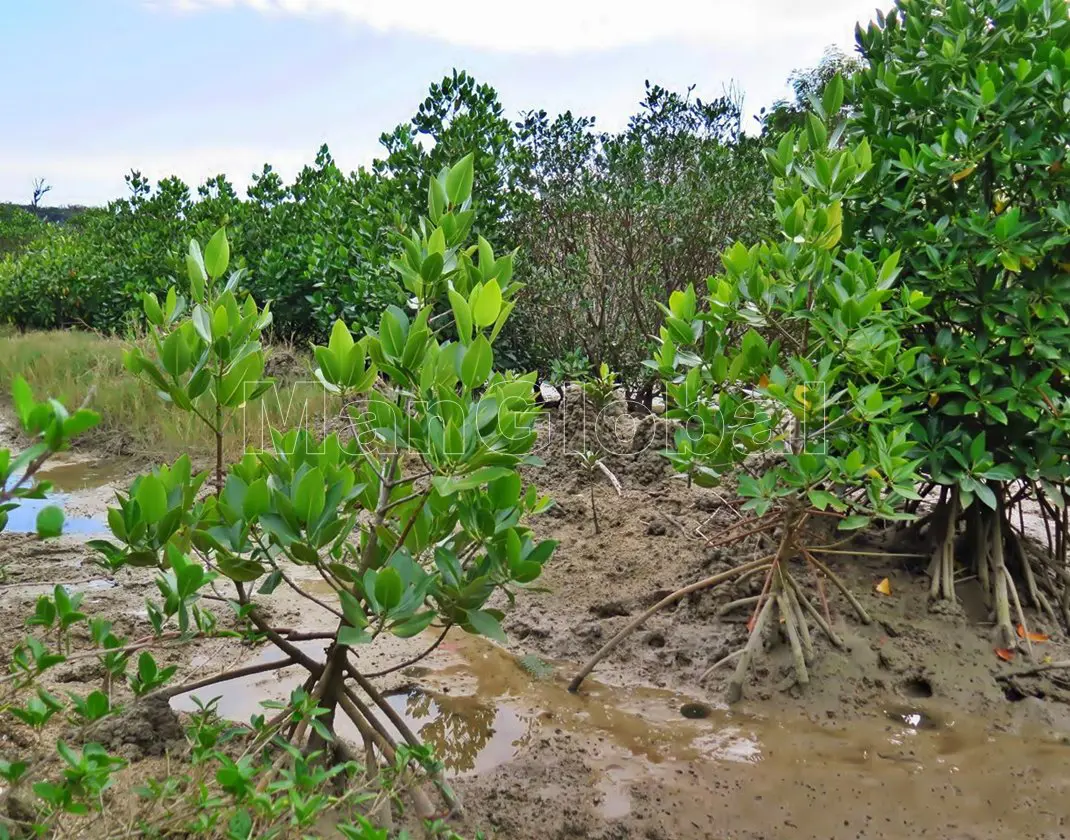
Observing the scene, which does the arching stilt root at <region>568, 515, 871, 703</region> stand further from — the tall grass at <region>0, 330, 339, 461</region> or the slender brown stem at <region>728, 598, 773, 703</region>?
the tall grass at <region>0, 330, 339, 461</region>

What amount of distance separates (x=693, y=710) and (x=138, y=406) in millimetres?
6561

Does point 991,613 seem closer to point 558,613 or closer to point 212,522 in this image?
point 558,613

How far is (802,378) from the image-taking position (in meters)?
3.26

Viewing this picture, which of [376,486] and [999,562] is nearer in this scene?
[376,486]

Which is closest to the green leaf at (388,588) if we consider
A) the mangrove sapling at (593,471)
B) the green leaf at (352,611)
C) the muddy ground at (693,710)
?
the green leaf at (352,611)

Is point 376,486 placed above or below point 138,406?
above

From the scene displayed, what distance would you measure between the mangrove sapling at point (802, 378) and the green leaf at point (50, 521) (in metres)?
2.32

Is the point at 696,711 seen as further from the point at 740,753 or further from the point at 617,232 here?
the point at 617,232

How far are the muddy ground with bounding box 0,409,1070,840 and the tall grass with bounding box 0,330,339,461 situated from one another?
2.62 meters

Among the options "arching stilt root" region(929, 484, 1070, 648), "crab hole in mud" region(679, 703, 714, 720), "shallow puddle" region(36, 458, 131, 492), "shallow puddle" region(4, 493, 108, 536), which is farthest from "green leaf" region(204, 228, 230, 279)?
"shallow puddle" region(36, 458, 131, 492)

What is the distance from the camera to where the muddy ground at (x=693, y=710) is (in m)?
2.73

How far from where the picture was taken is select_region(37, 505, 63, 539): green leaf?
1.44 meters

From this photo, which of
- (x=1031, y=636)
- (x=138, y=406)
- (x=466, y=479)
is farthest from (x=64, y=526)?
(x=1031, y=636)

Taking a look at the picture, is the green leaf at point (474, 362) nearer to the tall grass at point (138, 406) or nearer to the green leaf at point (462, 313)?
the green leaf at point (462, 313)
